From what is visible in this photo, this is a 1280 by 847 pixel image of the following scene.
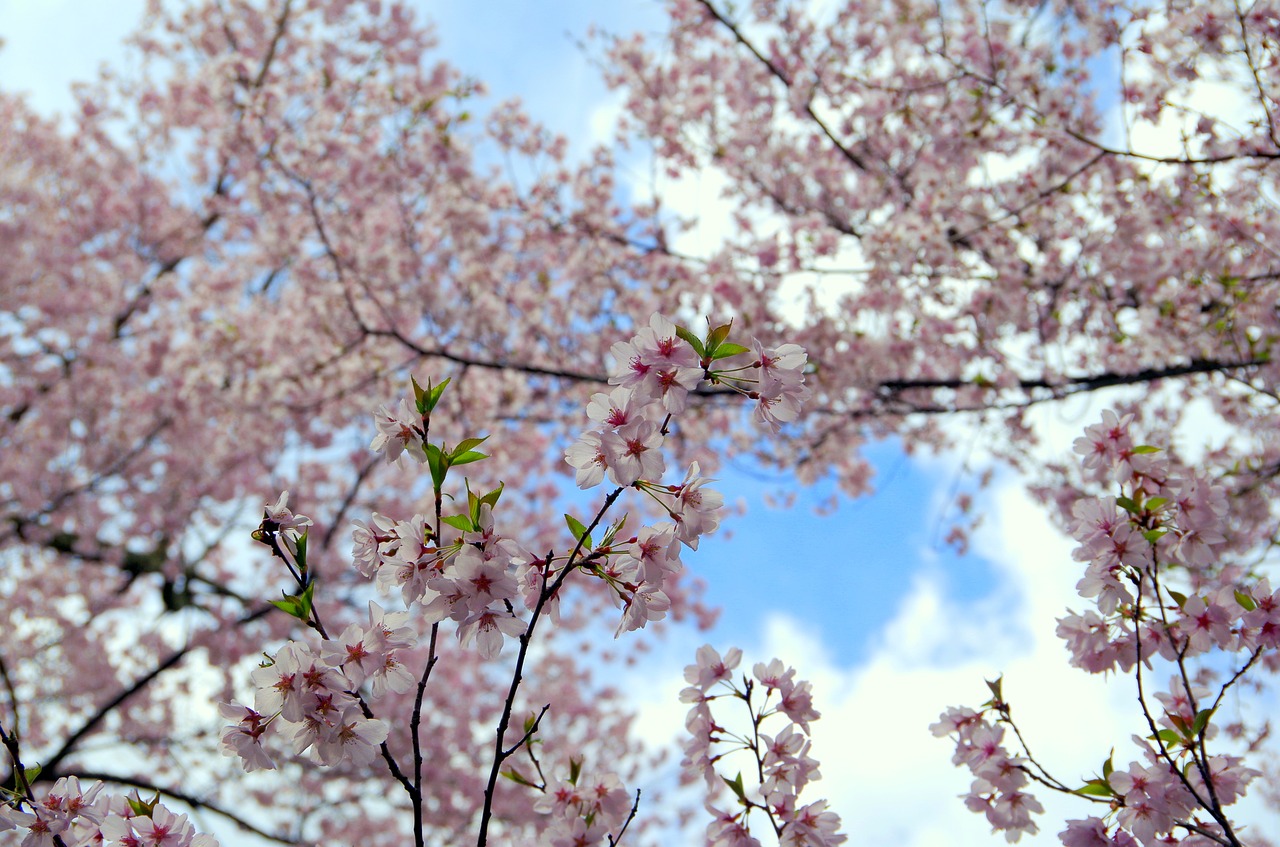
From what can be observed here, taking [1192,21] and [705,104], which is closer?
[1192,21]

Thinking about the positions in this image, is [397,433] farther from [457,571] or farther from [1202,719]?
[1202,719]

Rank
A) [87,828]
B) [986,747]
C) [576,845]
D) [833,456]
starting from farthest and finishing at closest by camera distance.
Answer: [833,456] → [986,747] → [576,845] → [87,828]

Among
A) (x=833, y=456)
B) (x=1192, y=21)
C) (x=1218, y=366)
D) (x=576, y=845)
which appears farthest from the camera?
(x=833, y=456)

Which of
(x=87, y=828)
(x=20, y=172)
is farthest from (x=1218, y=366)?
(x=20, y=172)

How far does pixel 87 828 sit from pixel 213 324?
5988 mm

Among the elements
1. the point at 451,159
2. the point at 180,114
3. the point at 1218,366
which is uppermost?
the point at 180,114

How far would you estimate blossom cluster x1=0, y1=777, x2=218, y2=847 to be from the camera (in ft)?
5.59

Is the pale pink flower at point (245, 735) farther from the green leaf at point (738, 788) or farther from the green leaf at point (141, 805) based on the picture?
the green leaf at point (738, 788)

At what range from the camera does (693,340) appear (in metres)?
1.57

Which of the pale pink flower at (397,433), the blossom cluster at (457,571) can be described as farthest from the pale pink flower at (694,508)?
the pale pink flower at (397,433)

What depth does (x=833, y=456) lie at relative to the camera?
657cm

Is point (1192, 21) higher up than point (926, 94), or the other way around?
point (926, 94)

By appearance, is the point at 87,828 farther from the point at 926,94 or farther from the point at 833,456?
the point at 926,94

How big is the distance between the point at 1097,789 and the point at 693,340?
5.56 ft
